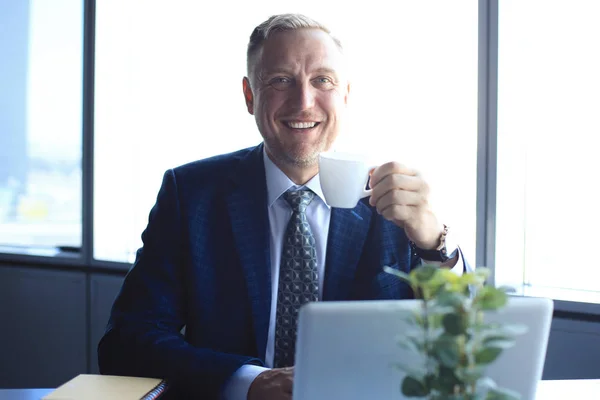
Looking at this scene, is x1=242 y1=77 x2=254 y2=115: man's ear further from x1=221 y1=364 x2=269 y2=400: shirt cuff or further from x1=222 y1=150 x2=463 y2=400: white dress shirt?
x1=221 y1=364 x2=269 y2=400: shirt cuff

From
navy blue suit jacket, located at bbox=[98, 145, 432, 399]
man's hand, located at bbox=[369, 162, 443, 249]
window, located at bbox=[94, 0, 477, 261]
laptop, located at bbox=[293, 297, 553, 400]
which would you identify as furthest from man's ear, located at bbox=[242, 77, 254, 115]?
laptop, located at bbox=[293, 297, 553, 400]

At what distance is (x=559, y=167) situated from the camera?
231 centimetres

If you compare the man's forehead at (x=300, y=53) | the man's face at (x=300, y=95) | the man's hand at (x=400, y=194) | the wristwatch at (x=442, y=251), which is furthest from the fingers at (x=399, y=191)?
the man's forehead at (x=300, y=53)

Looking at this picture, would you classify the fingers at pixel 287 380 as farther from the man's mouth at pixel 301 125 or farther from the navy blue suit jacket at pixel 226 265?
the man's mouth at pixel 301 125

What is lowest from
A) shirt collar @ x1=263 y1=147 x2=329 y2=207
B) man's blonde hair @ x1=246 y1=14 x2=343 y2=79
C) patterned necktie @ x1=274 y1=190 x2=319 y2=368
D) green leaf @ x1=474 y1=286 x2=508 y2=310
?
patterned necktie @ x1=274 y1=190 x2=319 y2=368

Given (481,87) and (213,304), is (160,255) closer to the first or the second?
(213,304)

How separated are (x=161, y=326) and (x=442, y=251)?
0.71 m

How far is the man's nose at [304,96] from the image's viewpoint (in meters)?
1.79

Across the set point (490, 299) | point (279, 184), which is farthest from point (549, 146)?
point (490, 299)

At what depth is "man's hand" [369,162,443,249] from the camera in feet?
4.57

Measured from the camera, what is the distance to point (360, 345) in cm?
80

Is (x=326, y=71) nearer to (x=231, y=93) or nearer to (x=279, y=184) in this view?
(x=279, y=184)

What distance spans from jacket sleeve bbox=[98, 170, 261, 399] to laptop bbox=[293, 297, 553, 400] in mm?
589

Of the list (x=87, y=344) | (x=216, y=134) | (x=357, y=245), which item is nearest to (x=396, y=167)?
(x=357, y=245)
